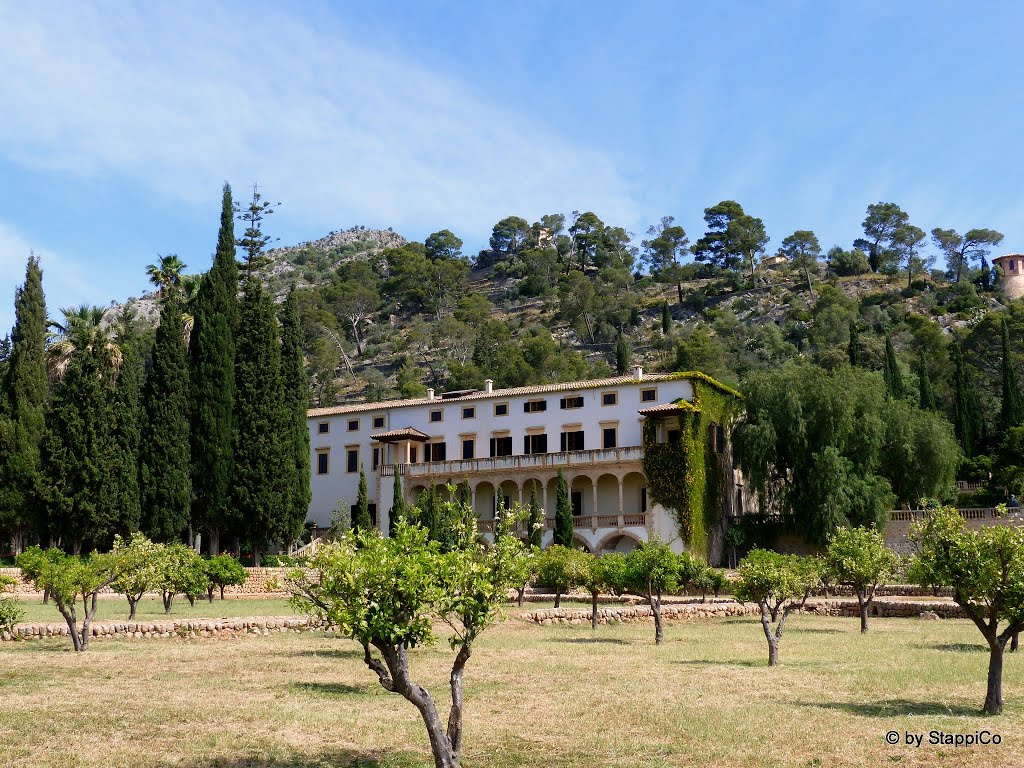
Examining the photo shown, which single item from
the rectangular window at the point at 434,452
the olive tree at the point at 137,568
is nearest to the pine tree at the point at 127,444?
the olive tree at the point at 137,568

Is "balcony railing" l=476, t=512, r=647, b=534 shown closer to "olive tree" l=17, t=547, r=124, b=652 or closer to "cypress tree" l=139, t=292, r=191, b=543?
"cypress tree" l=139, t=292, r=191, b=543

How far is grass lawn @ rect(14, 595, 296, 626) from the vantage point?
96.8ft

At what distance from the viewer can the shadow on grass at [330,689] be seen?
670 inches

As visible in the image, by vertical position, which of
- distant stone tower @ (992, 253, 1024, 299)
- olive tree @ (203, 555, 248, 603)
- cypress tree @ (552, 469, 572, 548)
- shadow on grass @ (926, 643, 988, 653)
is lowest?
shadow on grass @ (926, 643, 988, 653)

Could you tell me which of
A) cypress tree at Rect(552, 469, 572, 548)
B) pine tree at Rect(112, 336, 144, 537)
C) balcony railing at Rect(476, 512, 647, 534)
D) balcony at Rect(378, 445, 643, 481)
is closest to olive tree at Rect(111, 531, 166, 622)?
pine tree at Rect(112, 336, 144, 537)

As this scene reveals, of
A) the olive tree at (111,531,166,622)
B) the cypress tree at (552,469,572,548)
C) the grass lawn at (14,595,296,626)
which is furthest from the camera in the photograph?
the cypress tree at (552,469,572,548)

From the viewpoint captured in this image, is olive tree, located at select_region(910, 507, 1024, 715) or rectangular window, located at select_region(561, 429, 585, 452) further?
rectangular window, located at select_region(561, 429, 585, 452)

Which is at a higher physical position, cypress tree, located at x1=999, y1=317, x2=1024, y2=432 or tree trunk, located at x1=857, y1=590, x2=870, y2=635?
Result: cypress tree, located at x1=999, y1=317, x2=1024, y2=432

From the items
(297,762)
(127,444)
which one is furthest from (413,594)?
(127,444)

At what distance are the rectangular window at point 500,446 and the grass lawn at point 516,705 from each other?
33290mm

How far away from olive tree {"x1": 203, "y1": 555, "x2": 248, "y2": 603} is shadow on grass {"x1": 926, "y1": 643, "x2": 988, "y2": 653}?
24.1m

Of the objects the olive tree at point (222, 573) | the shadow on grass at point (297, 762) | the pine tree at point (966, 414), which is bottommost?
the shadow on grass at point (297, 762)

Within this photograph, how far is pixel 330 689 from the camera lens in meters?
17.4

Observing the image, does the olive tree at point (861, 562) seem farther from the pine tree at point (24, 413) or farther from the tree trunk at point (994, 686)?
the pine tree at point (24, 413)
